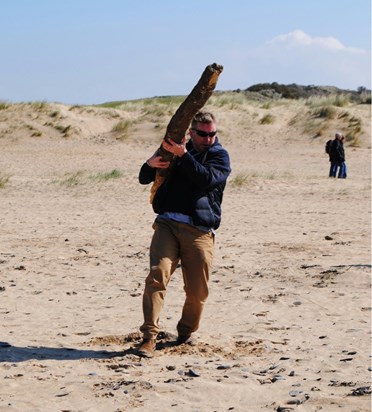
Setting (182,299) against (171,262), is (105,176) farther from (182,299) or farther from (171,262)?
(171,262)

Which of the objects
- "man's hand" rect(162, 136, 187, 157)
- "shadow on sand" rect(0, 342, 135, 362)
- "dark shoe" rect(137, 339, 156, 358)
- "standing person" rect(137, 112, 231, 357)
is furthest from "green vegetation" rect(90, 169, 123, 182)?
"man's hand" rect(162, 136, 187, 157)

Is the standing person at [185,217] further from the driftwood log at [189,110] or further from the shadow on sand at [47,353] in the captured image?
the shadow on sand at [47,353]

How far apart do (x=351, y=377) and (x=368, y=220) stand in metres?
9.90

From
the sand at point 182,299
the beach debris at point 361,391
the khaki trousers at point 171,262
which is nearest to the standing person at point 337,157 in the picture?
the sand at point 182,299

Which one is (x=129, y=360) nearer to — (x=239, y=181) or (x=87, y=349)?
(x=87, y=349)

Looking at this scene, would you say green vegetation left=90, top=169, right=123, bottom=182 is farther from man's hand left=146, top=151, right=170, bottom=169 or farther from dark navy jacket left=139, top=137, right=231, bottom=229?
man's hand left=146, top=151, right=170, bottom=169

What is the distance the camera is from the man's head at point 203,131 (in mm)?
6824

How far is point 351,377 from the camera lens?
6.38 m

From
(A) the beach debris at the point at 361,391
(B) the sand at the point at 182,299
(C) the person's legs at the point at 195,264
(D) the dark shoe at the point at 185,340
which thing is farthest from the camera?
(D) the dark shoe at the point at 185,340

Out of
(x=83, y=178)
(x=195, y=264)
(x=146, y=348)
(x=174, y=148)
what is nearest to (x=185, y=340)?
(x=146, y=348)

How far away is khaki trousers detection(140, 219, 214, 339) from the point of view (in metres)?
6.88

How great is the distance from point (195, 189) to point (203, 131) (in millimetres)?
422

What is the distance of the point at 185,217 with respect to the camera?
272 inches

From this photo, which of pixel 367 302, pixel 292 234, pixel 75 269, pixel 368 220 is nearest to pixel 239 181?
pixel 368 220
